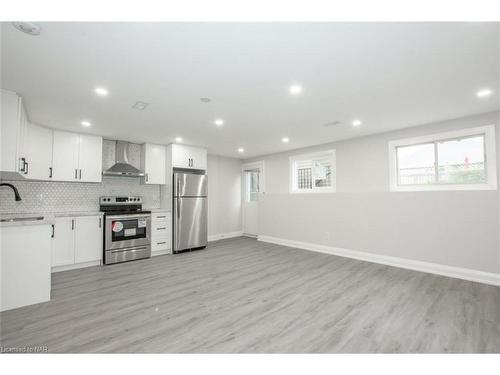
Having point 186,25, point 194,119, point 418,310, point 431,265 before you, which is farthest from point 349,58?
point 431,265

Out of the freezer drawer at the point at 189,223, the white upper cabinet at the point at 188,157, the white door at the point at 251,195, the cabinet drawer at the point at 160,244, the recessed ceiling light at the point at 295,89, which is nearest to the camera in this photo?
the recessed ceiling light at the point at 295,89

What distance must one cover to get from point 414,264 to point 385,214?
0.92 meters

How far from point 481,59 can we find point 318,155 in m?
3.46

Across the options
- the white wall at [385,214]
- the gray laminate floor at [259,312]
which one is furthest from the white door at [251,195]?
the gray laminate floor at [259,312]

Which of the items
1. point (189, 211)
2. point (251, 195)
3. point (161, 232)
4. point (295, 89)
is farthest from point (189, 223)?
point (295, 89)

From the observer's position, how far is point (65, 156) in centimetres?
409

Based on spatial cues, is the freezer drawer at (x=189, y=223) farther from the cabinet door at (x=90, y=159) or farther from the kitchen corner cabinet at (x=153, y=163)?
the cabinet door at (x=90, y=159)

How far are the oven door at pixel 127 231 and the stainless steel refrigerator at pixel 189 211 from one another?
601 millimetres

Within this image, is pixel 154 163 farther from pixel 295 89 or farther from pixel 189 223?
pixel 295 89

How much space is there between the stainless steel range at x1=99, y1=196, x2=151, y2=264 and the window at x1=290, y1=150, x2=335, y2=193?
3.65 meters

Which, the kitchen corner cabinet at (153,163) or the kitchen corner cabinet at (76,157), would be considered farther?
the kitchen corner cabinet at (153,163)

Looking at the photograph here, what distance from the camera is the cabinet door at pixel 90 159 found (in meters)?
4.25

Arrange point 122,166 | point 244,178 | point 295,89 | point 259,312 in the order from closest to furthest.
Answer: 1. point 259,312
2. point 295,89
3. point 122,166
4. point 244,178

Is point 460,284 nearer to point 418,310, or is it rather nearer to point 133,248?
point 418,310
